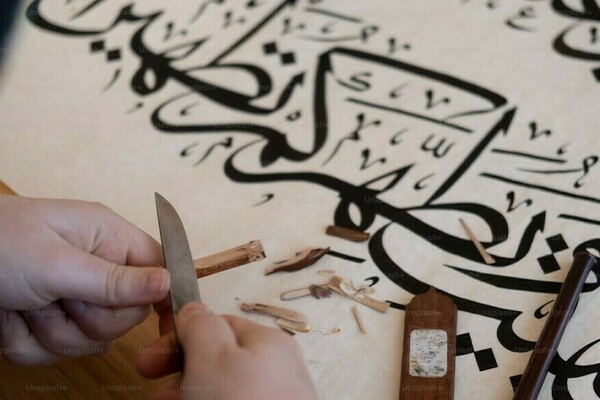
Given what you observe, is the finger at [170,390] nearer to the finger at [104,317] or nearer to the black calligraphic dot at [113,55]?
the finger at [104,317]

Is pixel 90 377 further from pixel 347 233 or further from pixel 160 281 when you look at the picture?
pixel 347 233

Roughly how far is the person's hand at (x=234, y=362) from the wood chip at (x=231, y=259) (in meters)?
0.15

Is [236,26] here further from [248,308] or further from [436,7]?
[248,308]

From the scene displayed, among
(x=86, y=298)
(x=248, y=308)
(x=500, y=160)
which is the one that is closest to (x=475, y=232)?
(x=500, y=160)

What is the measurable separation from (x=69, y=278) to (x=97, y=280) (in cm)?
2

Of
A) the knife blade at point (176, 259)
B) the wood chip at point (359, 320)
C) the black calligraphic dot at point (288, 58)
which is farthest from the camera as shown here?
the black calligraphic dot at point (288, 58)

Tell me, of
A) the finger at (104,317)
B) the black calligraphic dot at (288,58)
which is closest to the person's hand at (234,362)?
the finger at (104,317)

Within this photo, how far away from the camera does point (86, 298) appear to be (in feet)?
2.09

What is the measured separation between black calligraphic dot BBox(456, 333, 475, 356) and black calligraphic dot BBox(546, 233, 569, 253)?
14cm

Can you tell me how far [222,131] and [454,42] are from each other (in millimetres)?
336

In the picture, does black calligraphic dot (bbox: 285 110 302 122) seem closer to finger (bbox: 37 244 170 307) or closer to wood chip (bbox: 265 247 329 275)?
wood chip (bbox: 265 247 329 275)

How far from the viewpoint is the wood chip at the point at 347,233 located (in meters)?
0.80

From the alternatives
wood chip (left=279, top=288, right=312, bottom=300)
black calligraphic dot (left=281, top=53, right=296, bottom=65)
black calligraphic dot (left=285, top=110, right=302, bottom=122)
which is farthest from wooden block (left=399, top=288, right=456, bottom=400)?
black calligraphic dot (left=281, top=53, right=296, bottom=65)

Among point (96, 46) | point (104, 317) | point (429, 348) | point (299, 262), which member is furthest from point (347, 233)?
point (96, 46)
